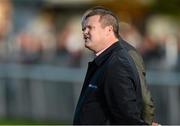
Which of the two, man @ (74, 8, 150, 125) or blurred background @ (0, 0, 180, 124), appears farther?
blurred background @ (0, 0, 180, 124)

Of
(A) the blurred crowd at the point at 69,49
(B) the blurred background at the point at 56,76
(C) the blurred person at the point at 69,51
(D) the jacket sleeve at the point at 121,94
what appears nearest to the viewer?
(D) the jacket sleeve at the point at 121,94

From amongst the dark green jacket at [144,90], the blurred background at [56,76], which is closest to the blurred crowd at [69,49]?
the blurred background at [56,76]

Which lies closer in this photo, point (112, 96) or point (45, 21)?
point (112, 96)

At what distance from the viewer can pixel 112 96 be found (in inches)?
263

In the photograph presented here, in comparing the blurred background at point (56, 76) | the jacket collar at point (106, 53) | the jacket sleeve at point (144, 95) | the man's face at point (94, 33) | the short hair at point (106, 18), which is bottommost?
the blurred background at point (56, 76)

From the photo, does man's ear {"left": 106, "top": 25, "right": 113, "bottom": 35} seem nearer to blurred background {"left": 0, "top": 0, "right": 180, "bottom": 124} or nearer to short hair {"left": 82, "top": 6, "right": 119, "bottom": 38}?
short hair {"left": 82, "top": 6, "right": 119, "bottom": 38}

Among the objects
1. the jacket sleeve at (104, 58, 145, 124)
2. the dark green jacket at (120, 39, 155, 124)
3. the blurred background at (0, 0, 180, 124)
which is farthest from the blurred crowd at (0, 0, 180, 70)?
the jacket sleeve at (104, 58, 145, 124)

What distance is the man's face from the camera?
688 cm

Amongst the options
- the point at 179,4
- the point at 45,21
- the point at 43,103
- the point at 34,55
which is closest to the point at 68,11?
the point at 45,21

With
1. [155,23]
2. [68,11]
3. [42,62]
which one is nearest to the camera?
[42,62]

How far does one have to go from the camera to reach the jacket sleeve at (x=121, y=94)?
6625 mm

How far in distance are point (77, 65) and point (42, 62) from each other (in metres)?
1.11

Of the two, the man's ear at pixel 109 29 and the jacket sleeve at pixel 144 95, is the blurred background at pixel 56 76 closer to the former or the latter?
the jacket sleeve at pixel 144 95

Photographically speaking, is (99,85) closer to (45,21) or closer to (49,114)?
(49,114)
